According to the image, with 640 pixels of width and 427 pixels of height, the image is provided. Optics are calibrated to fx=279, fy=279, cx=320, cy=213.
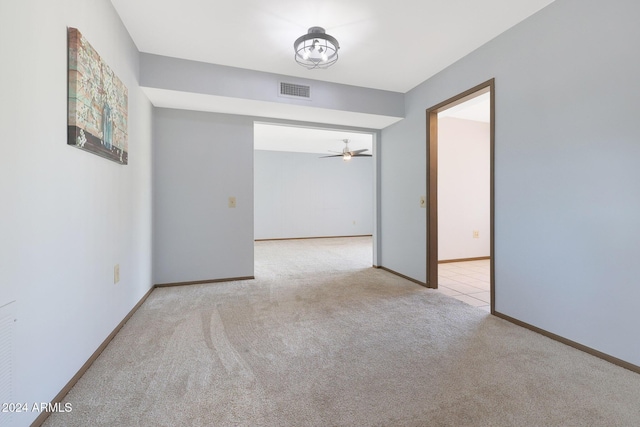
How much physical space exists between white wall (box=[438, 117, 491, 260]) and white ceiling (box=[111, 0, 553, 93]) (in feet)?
6.98

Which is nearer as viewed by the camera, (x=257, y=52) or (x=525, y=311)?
(x=525, y=311)

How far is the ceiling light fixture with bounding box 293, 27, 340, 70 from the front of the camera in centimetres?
237

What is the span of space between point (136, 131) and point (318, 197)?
6.02 meters

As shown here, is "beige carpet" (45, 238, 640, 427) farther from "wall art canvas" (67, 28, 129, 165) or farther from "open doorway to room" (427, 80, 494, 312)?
"open doorway to room" (427, 80, 494, 312)

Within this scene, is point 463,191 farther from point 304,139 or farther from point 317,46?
Answer: point 317,46

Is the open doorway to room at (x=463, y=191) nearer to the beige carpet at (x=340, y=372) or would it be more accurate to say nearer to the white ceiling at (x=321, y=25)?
the white ceiling at (x=321, y=25)

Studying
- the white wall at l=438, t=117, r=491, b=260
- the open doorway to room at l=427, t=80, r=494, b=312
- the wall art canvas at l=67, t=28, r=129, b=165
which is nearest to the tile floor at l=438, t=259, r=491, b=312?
the open doorway to room at l=427, t=80, r=494, b=312

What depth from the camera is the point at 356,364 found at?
1.76 meters

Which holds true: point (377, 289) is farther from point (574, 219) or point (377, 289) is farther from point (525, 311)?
point (574, 219)

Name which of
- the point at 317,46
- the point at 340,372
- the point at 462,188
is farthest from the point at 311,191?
the point at 340,372

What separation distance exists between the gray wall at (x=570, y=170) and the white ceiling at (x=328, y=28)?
32cm

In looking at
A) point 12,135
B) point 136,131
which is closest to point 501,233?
point 12,135

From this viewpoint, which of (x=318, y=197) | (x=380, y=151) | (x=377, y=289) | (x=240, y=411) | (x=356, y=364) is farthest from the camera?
(x=318, y=197)

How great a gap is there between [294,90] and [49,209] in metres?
2.64
